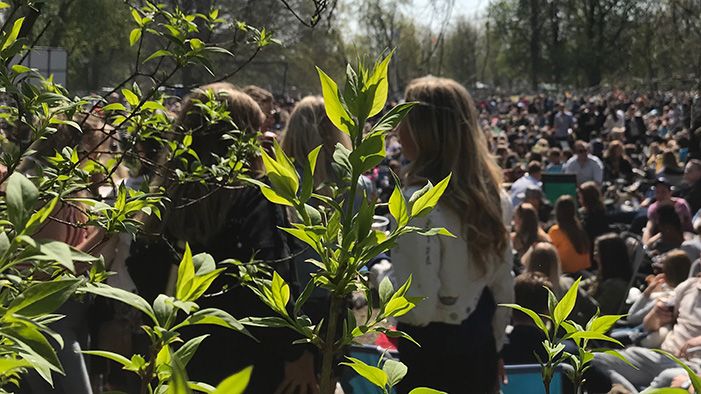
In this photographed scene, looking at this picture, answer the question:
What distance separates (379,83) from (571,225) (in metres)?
6.59

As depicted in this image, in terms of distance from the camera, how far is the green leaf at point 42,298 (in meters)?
0.63

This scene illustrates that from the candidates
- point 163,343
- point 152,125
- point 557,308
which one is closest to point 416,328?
point 152,125

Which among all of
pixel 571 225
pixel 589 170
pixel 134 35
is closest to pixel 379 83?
pixel 134 35

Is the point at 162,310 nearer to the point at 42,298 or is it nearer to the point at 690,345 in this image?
the point at 42,298

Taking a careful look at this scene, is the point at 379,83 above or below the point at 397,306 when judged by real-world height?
above

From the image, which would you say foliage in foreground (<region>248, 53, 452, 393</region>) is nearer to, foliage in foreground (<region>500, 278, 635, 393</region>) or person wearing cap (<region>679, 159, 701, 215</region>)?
foliage in foreground (<region>500, 278, 635, 393</region>)

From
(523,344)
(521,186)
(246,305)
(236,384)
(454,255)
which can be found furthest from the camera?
(521,186)

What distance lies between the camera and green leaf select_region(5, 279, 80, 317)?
2.06 feet

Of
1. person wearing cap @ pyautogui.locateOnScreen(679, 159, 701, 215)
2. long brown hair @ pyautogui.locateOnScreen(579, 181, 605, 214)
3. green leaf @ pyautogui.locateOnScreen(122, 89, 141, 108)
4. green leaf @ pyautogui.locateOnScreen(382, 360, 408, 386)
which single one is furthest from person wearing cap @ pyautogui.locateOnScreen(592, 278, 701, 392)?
person wearing cap @ pyautogui.locateOnScreen(679, 159, 701, 215)

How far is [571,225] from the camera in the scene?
708 cm

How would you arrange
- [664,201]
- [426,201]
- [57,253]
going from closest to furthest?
[57,253] < [426,201] < [664,201]

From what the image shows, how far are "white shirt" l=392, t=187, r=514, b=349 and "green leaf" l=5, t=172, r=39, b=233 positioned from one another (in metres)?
1.93

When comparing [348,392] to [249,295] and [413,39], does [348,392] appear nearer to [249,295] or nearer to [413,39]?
[249,295]

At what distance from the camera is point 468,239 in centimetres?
262
